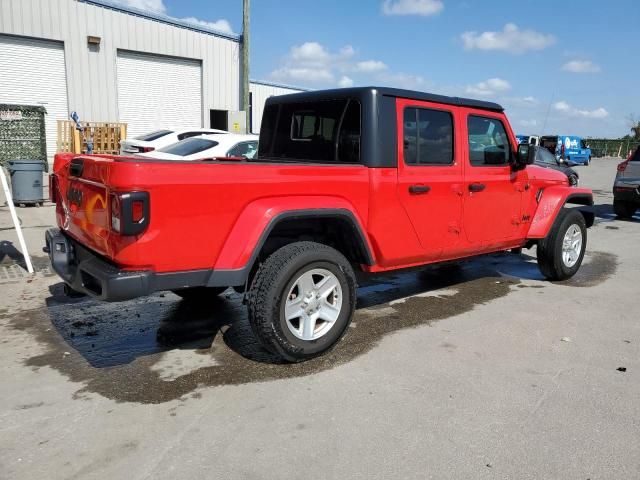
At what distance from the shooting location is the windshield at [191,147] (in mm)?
10148

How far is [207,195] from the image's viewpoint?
327 centimetres

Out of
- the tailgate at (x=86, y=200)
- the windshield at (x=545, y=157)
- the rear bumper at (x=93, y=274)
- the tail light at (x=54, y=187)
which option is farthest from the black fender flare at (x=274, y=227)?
the windshield at (x=545, y=157)

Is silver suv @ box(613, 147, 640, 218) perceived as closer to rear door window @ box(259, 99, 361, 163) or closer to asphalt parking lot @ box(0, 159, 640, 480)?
asphalt parking lot @ box(0, 159, 640, 480)

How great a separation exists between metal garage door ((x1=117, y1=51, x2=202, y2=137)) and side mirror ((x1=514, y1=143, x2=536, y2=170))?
20.5 m

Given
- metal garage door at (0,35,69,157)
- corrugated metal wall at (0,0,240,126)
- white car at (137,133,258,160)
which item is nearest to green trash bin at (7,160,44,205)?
white car at (137,133,258,160)

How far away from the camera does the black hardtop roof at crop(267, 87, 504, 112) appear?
167 inches

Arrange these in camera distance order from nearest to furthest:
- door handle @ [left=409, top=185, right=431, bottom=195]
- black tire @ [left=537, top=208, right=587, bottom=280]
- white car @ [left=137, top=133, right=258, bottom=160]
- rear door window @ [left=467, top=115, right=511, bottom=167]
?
door handle @ [left=409, top=185, right=431, bottom=195], rear door window @ [left=467, top=115, right=511, bottom=167], black tire @ [left=537, top=208, right=587, bottom=280], white car @ [left=137, top=133, right=258, bottom=160]

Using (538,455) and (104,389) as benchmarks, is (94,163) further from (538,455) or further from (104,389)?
(538,455)

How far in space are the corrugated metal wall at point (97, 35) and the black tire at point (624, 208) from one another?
1872 centimetres

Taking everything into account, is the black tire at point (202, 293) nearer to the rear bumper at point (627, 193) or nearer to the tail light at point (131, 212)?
the tail light at point (131, 212)

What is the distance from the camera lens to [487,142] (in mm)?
5215

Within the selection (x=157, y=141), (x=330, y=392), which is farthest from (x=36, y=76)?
(x=330, y=392)

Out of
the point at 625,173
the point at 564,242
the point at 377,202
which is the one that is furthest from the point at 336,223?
the point at 625,173

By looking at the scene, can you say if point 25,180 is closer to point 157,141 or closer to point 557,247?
point 157,141
